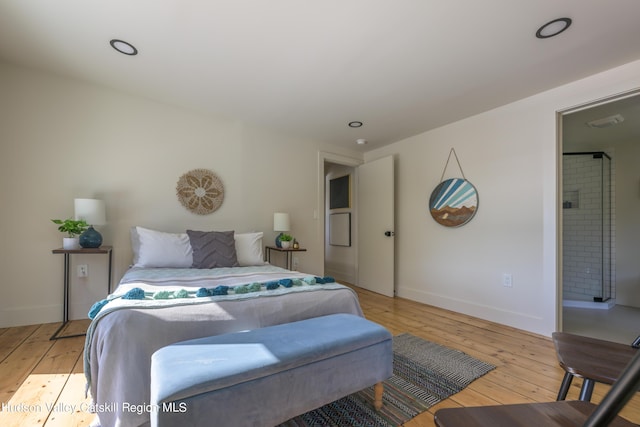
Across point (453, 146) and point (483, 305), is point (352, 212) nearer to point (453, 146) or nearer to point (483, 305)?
point (453, 146)

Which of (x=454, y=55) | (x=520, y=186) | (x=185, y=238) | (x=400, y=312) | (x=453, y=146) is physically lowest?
(x=400, y=312)

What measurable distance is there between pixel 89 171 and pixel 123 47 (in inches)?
52.6

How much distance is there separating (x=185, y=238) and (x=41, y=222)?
127cm

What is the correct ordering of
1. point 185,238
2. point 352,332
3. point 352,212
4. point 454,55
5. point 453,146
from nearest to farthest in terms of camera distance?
1. point 352,332
2. point 454,55
3. point 185,238
4. point 453,146
5. point 352,212

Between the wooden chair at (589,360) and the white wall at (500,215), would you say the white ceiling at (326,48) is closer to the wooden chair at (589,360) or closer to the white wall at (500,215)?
the white wall at (500,215)

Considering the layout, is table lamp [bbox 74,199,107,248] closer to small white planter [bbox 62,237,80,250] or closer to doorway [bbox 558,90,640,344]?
small white planter [bbox 62,237,80,250]

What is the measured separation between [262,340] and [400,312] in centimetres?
239

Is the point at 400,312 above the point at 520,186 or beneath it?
beneath

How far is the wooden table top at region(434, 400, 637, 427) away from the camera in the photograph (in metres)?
0.74

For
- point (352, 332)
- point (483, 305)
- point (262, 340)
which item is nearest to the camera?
point (262, 340)

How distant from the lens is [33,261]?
2.69m

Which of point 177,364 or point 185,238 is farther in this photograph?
point 185,238

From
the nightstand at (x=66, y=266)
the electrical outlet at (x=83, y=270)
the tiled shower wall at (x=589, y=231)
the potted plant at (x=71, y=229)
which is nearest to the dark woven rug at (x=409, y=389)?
the nightstand at (x=66, y=266)

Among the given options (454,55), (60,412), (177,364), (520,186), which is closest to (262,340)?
(177,364)
